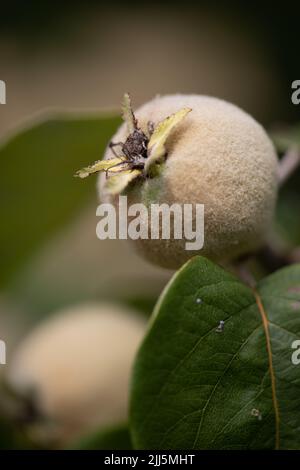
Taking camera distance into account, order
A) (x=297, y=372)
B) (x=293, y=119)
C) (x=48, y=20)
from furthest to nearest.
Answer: (x=48, y=20) < (x=293, y=119) < (x=297, y=372)

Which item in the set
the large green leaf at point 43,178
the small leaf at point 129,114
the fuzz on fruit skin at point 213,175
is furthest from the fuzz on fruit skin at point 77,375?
the small leaf at point 129,114

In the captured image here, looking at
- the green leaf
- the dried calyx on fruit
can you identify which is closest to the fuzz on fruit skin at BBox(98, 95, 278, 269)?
the dried calyx on fruit

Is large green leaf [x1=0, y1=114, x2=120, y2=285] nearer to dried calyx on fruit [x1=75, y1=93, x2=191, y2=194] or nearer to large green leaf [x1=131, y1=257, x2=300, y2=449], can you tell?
dried calyx on fruit [x1=75, y1=93, x2=191, y2=194]

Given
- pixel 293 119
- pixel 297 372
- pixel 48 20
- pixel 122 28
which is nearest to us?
pixel 297 372

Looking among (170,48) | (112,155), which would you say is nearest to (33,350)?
(112,155)
